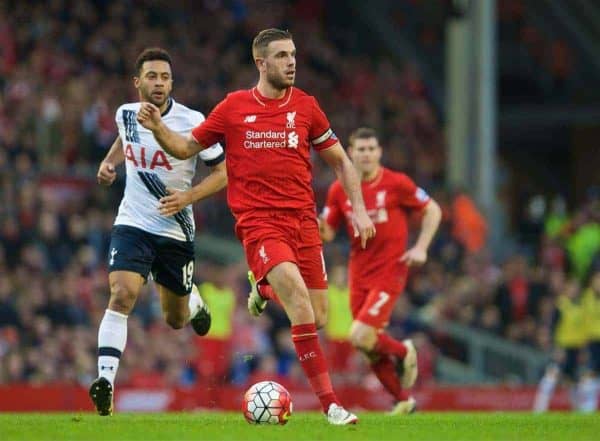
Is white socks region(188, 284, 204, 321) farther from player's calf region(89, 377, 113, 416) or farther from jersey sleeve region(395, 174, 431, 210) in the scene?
jersey sleeve region(395, 174, 431, 210)

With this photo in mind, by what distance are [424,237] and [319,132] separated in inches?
125

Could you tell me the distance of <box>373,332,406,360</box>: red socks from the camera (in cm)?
1362

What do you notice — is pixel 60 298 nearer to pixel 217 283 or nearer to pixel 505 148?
pixel 217 283

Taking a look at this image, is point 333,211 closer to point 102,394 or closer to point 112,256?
point 112,256

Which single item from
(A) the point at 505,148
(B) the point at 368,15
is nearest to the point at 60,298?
(B) the point at 368,15

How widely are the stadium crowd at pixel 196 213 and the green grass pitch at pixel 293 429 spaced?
7248 mm

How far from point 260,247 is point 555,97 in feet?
84.1

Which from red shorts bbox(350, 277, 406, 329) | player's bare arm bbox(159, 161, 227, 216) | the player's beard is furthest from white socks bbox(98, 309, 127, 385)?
red shorts bbox(350, 277, 406, 329)

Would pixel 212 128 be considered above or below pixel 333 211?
above

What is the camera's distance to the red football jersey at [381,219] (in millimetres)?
13578

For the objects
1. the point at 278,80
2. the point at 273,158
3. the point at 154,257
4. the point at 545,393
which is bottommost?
the point at 545,393

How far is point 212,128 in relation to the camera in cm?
1046

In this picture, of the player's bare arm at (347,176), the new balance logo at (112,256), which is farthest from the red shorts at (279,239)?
the new balance logo at (112,256)

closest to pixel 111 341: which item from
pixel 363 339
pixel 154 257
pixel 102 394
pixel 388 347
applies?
pixel 102 394
